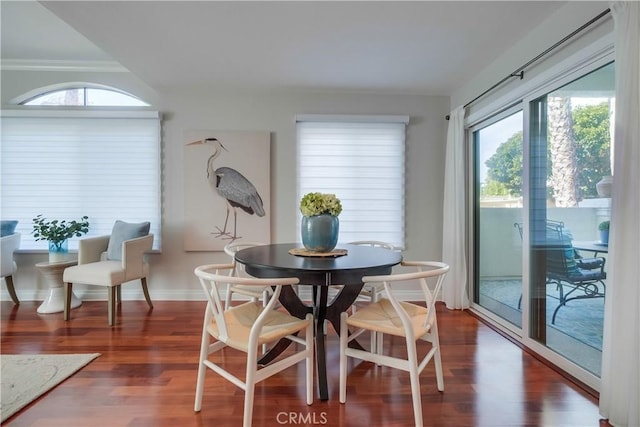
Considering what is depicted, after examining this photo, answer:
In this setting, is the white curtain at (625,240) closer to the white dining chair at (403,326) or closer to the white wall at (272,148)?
the white dining chair at (403,326)

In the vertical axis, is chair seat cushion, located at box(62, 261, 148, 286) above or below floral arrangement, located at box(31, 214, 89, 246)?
below

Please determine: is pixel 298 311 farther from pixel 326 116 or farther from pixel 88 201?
pixel 88 201

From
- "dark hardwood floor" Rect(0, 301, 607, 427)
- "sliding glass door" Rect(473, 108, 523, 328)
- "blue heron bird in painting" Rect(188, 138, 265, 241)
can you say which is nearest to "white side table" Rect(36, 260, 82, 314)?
"dark hardwood floor" Rect(0, 301, 607, 427)

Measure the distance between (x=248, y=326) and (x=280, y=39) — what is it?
2.10 metres

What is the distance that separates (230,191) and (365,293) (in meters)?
1.96

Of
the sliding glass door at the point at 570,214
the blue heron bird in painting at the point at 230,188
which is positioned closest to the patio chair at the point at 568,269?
the sliding glass door at the point at 570,214

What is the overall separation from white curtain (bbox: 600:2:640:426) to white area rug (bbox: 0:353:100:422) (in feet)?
9.72

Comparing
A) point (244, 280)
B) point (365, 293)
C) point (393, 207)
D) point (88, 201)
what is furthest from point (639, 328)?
point (88, 201)

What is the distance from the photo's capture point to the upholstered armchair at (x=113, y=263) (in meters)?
2.90

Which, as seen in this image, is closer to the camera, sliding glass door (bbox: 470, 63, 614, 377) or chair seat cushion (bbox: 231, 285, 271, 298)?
sliding glass door (bbox: 470, 63, 614, 377)

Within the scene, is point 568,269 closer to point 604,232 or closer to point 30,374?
point 604,232

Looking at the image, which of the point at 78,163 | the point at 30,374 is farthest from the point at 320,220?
the point at 78,163

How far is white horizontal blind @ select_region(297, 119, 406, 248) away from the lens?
364 cm

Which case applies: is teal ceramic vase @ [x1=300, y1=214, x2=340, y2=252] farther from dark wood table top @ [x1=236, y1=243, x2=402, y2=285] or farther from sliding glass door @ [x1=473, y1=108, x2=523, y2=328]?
sliding glass door @ [x1=473, y1=108, x2=523, y2=328]
